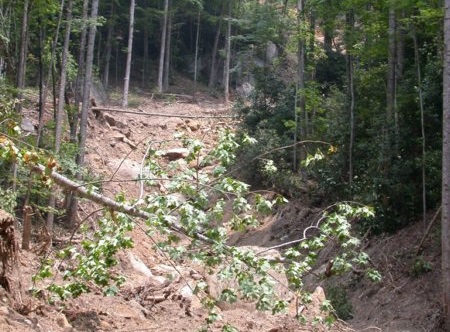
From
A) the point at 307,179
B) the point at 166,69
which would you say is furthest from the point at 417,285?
the point at 166,69

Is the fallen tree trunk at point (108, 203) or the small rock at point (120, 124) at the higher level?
the fallen tree trunk at point (108, 203)

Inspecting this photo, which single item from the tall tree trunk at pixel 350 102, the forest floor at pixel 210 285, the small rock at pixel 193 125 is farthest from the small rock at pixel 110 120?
the tall tree trunk at pixel 350 102

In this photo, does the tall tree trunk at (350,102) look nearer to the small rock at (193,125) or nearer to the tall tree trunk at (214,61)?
the small rock at (193,125)

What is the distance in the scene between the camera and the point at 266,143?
22.7 meters

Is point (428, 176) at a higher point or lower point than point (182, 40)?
lower

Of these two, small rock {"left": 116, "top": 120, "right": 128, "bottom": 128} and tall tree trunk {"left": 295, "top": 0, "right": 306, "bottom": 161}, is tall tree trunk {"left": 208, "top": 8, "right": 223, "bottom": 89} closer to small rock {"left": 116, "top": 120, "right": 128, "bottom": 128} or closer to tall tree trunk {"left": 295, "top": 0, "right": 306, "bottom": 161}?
small rock {"left": 116, "top": 120, "right": 128, "bottom": 128}

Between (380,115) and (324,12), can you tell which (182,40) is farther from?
(380,115)

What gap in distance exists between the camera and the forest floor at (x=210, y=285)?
7195 mm

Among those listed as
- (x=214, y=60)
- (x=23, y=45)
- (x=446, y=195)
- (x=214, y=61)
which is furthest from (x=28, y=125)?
(x=214, y=61)

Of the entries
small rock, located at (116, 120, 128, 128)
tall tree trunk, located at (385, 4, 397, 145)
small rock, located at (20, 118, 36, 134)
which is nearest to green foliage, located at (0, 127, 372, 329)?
tall tree trunk, located at (385, 4, 397, 145)

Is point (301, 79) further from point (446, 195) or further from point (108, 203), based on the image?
point (108, 203)

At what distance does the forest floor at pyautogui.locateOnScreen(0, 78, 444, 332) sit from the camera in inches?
283

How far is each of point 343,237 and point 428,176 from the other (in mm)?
8661

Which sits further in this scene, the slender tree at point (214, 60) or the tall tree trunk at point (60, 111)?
the slender tree at point (214, 60)
